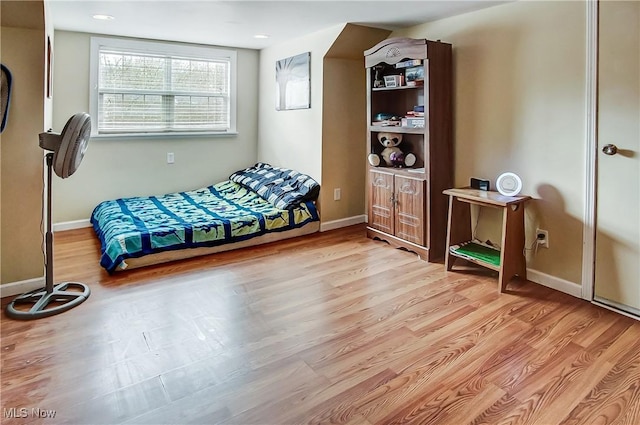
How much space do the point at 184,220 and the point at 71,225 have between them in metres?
1.52

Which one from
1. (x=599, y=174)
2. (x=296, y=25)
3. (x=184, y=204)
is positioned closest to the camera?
(x=599, y=174)

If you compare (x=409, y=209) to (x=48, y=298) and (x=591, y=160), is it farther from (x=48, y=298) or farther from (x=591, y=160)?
(x=48, y=298)

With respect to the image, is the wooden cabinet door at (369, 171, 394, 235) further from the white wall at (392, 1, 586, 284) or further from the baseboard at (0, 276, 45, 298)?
the baseboard at (0, 276, 45, 298)

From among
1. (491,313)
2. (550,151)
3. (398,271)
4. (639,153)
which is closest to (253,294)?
(398,271)

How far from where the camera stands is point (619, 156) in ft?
8.38

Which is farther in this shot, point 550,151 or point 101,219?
point 101,219

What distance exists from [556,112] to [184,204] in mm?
3493

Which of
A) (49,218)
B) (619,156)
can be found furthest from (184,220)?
(619,156)

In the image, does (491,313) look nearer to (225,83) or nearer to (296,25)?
Answer: (296,25)

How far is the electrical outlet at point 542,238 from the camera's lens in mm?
3004

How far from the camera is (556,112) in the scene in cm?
287

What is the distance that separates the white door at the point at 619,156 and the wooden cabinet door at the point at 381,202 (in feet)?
5.37

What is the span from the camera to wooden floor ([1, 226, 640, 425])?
1.72 meters

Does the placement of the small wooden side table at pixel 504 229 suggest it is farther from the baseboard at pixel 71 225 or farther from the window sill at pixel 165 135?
the baseboard at pixel 71 225
